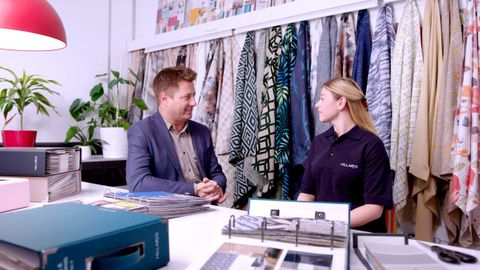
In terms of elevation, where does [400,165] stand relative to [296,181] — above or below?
above

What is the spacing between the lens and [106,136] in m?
3.17

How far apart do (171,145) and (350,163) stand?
88cm

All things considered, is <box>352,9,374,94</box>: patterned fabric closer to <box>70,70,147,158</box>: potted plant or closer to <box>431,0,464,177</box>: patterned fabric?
<box>431,0,464,177</box>: patterned fabric

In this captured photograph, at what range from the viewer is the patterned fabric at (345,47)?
2.32 metres

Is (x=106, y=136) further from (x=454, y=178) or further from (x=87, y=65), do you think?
(x=454, y=178)

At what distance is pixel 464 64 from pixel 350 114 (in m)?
0.58

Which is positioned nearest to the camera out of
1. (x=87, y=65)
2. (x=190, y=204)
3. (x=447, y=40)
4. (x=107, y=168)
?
(x=190, y=204)

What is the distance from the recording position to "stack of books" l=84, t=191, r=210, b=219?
4.04 feet

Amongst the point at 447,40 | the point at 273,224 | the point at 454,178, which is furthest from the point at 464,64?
the point at 273,224

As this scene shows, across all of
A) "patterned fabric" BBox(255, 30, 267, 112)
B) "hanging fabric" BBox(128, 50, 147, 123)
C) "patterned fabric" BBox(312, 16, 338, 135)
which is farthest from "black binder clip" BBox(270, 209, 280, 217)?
"hanging fabric" BBox(128, 50, 147, 123)

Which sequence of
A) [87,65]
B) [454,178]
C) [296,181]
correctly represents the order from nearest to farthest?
[454,178] < [296,181] < [87,65]

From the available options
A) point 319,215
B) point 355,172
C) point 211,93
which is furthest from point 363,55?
point 319,215

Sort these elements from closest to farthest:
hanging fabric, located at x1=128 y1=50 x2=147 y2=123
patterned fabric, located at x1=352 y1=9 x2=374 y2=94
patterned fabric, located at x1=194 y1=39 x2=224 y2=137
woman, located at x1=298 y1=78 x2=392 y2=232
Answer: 1. woman, located at x1=298 y1=78 x2=392 y2=232
2. patterned fabric, located at x1=352 y1=9 x2=374 y2=94
3. patterned fabric, located at x1=194 y1=39 x2=224 y2=137
4. hanging fabric, located at x1=128 y1=50 x2=147 y2=123

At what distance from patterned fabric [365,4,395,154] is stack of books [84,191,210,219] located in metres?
1.18
